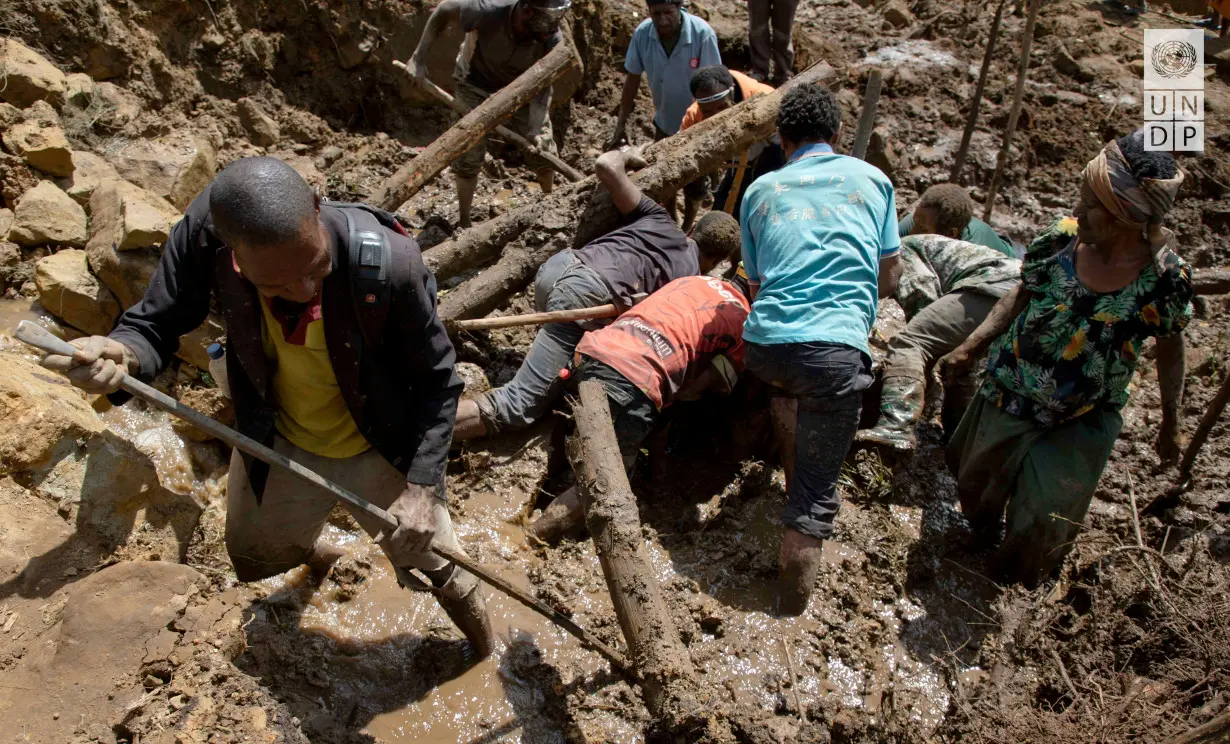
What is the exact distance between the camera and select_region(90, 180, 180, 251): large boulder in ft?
12.0

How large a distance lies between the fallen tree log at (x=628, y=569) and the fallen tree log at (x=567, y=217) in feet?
4.89

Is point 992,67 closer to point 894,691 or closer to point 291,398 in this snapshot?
point 894,691

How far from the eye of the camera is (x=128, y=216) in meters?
Answer: 3.69

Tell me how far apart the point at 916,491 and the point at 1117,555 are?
916mm

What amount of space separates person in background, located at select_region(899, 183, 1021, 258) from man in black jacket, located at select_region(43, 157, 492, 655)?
349cm

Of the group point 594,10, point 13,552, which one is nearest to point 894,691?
point 13,552

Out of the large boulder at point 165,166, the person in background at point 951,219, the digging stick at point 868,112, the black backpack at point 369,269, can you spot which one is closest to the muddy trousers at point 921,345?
the person in background at point 951,219

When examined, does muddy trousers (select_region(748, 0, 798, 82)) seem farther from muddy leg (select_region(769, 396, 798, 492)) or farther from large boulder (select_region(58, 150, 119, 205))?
large boulder (select_region(58, 150, 119, 205))

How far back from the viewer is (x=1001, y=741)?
9.34 feet

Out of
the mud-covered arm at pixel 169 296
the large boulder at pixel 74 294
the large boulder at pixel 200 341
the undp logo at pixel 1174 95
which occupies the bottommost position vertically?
the large boulder at pixel 200 341

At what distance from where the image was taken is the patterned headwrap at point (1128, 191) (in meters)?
2.94

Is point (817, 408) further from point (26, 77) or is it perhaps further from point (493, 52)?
point (26, 77)

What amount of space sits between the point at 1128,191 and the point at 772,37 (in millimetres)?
4686

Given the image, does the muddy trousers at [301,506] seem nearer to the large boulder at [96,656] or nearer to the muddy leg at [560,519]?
the large boulder at [96,656]
